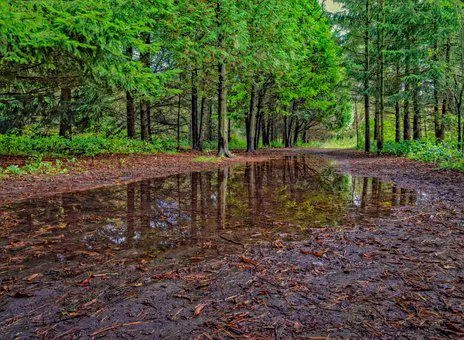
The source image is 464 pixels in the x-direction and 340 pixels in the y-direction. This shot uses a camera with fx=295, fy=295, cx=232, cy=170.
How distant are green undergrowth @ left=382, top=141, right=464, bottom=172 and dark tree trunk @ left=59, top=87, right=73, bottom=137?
16.7 meters

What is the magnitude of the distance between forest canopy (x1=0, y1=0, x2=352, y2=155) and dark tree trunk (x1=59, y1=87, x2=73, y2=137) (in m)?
0.06

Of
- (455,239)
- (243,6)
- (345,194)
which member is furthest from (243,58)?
(455,239)

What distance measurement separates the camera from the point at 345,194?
6.69 meters

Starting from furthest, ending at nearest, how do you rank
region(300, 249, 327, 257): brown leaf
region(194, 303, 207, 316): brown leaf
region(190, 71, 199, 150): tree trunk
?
1. region(190, 71, 199, 150): tree trunk
2. region(300, 249, 327, 257): brown leaf
3. region(194, 303, 207, 316): brown leaf

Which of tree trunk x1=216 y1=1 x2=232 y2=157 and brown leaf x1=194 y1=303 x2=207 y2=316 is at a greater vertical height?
tree trunk x1=216 y1=1 x2=232 y2=157

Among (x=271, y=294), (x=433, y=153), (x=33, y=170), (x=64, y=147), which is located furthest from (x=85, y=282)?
(x=433, y=153)

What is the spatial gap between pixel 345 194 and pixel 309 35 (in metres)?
20.8

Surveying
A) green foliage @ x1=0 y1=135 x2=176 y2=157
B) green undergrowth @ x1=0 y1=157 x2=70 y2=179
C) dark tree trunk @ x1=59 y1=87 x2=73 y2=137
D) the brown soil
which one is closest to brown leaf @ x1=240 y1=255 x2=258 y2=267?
the brown soil

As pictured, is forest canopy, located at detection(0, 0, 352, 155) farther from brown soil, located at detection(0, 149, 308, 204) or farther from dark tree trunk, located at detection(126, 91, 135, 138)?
brown soil, located at detection(0, 149, 308, 204)

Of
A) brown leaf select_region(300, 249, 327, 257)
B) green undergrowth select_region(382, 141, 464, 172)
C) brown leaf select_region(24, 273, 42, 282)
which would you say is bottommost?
brown leaf select_region(24, 273, 42, 282)

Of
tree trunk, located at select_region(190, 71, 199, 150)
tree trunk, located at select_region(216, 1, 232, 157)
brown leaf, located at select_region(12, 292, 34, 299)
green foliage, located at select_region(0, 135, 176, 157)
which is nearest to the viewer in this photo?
brown leaf, located at select_region(12, 292, 34, 299)

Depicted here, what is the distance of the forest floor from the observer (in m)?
2.04

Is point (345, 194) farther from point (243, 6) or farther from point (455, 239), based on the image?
point (243, 6)

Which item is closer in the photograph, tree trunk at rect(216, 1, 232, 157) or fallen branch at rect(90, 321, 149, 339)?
fallen branch at rect(90, 321, 149, 339)
